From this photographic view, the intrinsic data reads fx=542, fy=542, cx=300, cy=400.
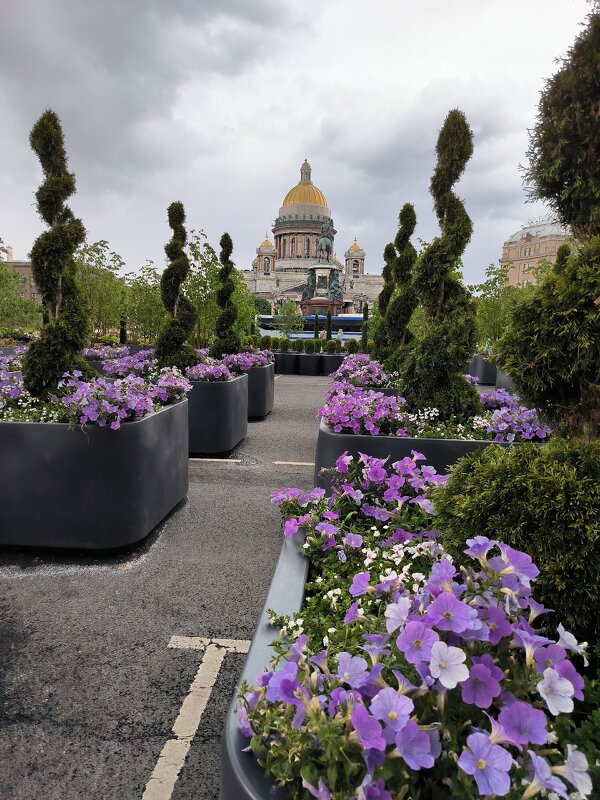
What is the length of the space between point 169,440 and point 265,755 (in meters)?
4.30

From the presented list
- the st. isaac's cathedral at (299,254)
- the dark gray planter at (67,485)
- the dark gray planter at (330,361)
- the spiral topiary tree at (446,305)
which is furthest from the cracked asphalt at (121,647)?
the st. isaac's cathedral at (299,254)

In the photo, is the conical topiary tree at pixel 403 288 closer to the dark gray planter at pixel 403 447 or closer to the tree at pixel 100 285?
the dark gray planter at pixel 403 447

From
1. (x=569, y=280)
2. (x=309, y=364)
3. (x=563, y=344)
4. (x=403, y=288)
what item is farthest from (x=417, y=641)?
(x=309, y=364)

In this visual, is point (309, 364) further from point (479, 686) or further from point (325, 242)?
point (325, 242)

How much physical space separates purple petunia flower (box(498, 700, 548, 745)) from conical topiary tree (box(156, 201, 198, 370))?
9175 millimetres

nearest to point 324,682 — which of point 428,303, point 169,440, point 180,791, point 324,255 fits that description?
point 180,791

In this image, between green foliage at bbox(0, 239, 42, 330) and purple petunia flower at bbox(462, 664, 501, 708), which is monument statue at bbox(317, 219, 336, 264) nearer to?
green foliage at bbox(0, 239, 42, 330)

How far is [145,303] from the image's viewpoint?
2720 centimetres

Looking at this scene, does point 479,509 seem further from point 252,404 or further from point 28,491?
point 252,404

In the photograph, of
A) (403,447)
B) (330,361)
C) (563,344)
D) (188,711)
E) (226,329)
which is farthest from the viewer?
(330,361)

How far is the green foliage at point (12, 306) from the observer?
935 inches

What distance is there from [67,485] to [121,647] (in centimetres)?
167

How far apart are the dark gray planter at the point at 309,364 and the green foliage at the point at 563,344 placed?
79.2 feet

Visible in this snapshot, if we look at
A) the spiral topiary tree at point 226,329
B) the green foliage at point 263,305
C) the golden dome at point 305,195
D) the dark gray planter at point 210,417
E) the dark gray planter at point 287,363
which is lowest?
the dark gray planter at point 287,363
